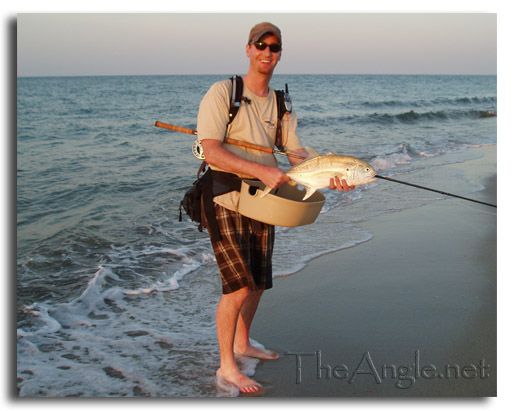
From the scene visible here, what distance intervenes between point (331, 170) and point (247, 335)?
1512 mm

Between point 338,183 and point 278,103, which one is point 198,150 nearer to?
point 278,103

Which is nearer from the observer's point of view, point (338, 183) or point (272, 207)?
point (338, 183)

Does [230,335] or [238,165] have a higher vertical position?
[238,165]

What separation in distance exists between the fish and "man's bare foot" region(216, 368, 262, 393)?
Answer: 1.28 meters

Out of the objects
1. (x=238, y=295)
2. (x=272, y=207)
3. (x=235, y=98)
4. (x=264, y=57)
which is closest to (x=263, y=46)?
(x=264, y=57)

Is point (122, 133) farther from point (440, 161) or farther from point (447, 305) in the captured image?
point (447, 305)

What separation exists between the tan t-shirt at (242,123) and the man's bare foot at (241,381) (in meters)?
1.12

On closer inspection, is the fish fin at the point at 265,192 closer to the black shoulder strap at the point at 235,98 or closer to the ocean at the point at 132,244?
the black shoulder strap at the point at 235,98

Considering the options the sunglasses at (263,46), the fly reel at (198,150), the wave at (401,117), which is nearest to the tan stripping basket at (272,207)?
the fly reel at (198,150)

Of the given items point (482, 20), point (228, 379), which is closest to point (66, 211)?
point (228, 379)

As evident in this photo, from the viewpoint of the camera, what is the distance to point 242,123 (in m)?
3.38

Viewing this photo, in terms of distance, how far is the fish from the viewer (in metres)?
3.18

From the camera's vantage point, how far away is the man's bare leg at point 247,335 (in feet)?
12.9

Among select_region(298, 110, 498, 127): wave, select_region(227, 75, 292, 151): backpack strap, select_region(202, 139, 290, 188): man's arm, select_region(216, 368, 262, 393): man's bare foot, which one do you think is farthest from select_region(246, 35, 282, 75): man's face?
select_region(298, 110, 498, 127): wave
